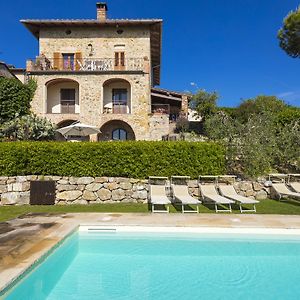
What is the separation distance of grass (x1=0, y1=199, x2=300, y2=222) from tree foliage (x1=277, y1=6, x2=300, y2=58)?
16.3 meters

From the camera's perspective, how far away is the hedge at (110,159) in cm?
1085

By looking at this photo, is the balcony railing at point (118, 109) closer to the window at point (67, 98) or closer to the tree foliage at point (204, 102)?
the window at point (67, 98)

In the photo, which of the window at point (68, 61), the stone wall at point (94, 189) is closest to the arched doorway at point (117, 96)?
the window at point (68, 61)

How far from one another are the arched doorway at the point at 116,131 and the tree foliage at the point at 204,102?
223 inches

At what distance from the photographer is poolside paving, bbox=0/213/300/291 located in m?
4.87

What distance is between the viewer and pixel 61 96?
24562 mm

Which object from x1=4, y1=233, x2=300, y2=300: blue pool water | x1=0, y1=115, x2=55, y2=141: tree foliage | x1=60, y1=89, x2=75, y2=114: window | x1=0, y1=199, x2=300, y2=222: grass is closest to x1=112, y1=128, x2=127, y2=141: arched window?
x1=60, y1=89, x2=75, y2=114: window

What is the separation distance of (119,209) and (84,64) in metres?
16.9

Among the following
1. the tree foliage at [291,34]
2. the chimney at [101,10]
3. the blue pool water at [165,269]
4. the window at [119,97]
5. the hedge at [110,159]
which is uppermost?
the chimney at [101,10]

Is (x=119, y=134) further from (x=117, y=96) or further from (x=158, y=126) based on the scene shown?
(x=158, y=126)

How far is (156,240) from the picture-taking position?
6.86 m

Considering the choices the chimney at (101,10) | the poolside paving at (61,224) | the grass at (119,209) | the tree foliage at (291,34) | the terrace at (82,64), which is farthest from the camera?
the chimney at (101,10)

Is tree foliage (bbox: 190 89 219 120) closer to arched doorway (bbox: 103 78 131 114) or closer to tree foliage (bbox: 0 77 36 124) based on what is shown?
arched doorway (bbox: 103 78 131 114)

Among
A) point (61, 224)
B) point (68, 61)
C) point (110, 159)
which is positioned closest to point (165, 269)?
point (61, 224)
